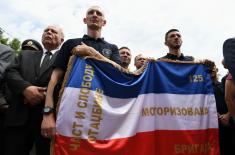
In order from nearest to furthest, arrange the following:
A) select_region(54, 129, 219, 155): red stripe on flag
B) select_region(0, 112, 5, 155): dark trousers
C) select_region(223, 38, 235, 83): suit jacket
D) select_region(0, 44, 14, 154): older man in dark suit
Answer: select_region(223, 38, 235, 83): suit jacket
select_region(54, 129, 219, 155): red stripe on flag
select_region(0, 44, 14, 154): older man in dark suit
select_region(0, 112, 5, 155): dark trousers

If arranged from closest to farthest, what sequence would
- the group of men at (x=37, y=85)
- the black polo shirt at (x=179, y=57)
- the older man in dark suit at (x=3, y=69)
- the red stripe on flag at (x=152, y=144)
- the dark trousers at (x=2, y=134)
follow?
the red stripe on flag at (x=152, y=144), the group of men at (x=37, y=85), the older man in dark suit at (x=3, y=69), the dark trousers at (x=2, y=134), the black polo shirt at (x=179, y=57)

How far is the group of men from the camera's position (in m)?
3.36

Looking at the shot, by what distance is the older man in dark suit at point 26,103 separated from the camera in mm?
3398

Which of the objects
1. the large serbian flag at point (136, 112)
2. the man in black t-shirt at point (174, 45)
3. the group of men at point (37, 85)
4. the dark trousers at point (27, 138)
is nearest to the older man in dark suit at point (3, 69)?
the group of men at point (37, 85)

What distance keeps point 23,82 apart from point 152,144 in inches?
58.9

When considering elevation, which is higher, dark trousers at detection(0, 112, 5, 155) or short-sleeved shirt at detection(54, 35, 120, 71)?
short-sleeved shirt at detection(54, 35, 120, 71)

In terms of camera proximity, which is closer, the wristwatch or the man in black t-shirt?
the wristwatch

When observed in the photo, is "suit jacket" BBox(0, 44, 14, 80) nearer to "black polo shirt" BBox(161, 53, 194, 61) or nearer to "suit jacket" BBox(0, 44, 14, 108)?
"suit jacket" BBox(0, 44, 14, 108)

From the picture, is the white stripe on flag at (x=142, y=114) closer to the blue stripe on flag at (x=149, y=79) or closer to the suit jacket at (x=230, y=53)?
the blue stripe on flag at (x=149, y=79)

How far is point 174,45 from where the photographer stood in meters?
4.45

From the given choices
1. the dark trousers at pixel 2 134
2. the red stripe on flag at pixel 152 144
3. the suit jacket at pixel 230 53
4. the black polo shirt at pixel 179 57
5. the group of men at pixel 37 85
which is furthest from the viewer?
the black polo shirt at pixel 179 57

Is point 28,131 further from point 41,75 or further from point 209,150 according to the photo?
point 209,150

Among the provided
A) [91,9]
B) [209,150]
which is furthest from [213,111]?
[91,9]

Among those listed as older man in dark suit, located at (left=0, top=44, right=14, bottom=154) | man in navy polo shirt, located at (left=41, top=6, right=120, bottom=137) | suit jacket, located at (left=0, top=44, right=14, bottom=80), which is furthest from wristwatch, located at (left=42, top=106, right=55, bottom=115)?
suit jacket, located at (left=0, top=44, right=14, bottom=80)
